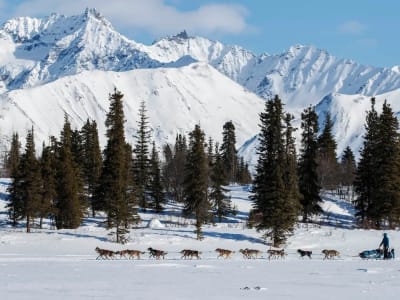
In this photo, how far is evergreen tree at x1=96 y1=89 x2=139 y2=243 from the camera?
51281mm

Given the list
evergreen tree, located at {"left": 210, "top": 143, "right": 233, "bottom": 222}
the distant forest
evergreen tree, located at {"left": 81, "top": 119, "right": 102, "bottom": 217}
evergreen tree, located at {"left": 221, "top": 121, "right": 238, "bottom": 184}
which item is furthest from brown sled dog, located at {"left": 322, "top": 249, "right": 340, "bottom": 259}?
evergreen tree, located at {"left": 221, "top": 121, "right": 238, "bottom": 184}

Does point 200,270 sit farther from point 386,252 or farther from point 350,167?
point 350,167

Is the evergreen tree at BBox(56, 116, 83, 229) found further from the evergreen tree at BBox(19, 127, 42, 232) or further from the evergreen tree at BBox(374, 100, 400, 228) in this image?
the evergreen tree at BBox(374, 100, 400, 228)

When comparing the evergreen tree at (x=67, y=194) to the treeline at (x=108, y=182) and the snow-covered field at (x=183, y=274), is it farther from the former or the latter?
the snow-covered field at (x=183, y=274)

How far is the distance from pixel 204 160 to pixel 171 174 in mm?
49466

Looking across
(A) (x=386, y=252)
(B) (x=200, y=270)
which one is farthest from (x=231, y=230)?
(B) (x=200, y=270)

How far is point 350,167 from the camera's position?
12269 centimetres

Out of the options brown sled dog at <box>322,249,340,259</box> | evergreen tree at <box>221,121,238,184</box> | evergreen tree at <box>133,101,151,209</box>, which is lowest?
brown sled dog at <box>322,249,340,259</box>

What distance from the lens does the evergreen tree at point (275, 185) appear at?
50812 mm

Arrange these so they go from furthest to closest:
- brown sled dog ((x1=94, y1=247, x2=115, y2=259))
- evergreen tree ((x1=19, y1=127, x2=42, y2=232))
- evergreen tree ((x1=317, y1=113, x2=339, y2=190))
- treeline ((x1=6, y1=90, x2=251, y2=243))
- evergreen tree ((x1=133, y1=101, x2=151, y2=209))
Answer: evergreen tree ((x1=317, y1=113, x2=339, y2=190)) < evergreen tree ((x1=133, y1=101, x2=151, y2=209)) < evergreen tree ((x1=19, y1=127, x2=42, y2=232)) < treeline ((x1=6, y1=90, x2=251, y2=243)) < brown sled dog ((x1=94, y1=247, x2=115, y2=259))

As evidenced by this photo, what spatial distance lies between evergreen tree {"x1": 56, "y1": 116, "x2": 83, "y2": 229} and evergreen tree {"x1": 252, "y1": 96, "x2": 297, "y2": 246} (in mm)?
18894

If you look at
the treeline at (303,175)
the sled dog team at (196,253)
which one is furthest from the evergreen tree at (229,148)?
the sled dog team at (196,253)

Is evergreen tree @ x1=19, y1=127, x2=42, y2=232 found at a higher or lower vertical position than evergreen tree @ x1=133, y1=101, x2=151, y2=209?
lower

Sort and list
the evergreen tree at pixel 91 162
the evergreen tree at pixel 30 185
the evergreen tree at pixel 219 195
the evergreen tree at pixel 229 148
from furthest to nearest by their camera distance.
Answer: the evergreen tree at pixel 229 148 < the evergreen tree at pixel 91 162 < the evergreen tree at pixel 219 195 < the evergreen tree at pixel 30 185
